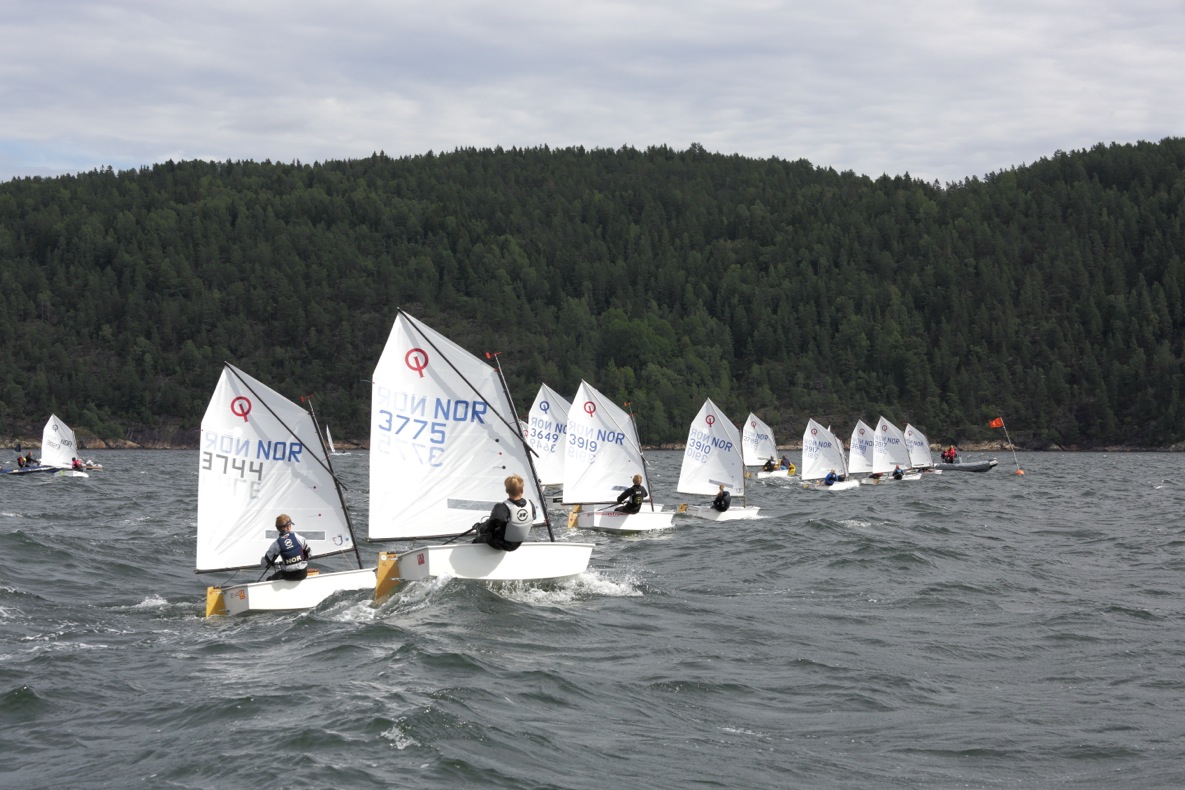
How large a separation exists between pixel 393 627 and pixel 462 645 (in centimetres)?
166

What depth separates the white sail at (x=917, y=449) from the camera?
83.8m

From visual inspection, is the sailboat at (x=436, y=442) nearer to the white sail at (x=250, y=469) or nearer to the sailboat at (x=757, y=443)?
the white sail at (x=250, y=469)

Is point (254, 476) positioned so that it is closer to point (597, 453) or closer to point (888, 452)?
point (597, 453)

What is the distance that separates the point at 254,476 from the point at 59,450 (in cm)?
5579

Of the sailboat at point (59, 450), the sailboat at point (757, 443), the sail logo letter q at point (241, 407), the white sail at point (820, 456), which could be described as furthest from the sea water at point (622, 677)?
the sailboat at point (757, 443)

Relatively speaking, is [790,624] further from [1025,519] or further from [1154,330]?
[1154,330]

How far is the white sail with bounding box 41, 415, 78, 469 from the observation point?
72.6m

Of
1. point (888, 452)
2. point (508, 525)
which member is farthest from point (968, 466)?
point (508, 525)

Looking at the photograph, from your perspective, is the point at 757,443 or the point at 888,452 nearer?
the point at 888,452

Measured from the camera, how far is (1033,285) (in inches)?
7810

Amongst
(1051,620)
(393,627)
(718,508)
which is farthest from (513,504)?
(718,508)

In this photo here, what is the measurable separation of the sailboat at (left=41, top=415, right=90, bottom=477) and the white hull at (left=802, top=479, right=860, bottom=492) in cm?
4130

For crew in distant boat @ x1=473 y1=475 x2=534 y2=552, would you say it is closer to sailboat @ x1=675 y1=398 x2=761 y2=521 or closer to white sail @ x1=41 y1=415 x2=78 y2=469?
sailboat @ x1=675 y1=398 x2=761 y2=521

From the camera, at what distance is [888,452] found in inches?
2926
